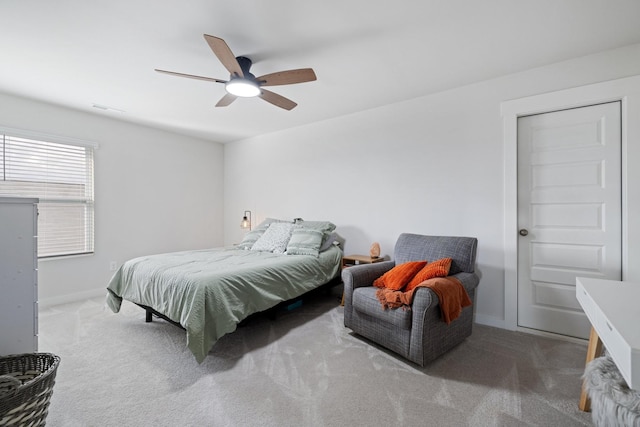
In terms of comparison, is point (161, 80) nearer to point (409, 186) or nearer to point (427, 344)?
point (409, 186)

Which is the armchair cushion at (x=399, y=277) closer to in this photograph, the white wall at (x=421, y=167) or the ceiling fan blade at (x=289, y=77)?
the white wall at (x=421, y=167)

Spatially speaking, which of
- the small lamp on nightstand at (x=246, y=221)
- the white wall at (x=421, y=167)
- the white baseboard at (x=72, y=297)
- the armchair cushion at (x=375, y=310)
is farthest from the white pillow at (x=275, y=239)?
the white baseboard at (x=72, y=297)

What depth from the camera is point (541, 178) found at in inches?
102

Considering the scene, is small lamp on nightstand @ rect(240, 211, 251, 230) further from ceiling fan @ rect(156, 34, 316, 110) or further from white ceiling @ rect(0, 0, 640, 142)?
ceiling fan @ rect(156, 34, 316, 110)

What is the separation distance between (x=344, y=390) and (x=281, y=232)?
7.23 ft

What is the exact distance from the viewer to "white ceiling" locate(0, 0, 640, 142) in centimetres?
180

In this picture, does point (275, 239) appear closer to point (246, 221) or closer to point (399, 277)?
point (246, 221)

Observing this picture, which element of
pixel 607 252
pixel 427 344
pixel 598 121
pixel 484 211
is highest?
pixel 598 121

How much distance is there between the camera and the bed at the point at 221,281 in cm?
210

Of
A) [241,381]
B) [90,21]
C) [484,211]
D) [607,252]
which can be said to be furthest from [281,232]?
[607,252]

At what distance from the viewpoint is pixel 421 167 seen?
10.3ft

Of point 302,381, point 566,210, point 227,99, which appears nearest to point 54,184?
point 227,99

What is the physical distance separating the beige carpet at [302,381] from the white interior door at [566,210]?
0.36 meters

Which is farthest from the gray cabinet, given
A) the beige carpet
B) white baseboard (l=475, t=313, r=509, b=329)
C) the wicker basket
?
white baseboard (l=475, t=313, r=509, b=329)
